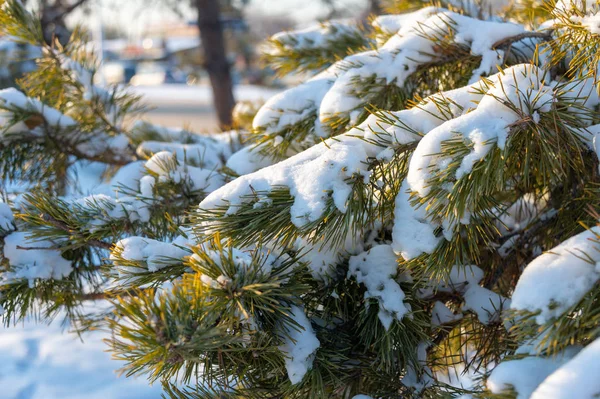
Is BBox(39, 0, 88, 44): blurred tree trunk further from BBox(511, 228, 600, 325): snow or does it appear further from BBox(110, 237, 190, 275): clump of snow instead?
BBox(511, 228, 600, 325): snow

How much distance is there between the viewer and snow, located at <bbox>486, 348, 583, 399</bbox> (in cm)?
74

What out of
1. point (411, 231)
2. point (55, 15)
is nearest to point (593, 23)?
point (411, 231)

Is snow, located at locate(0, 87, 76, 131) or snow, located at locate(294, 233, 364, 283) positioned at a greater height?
snow, located at locate(0, 87, 76, 131)

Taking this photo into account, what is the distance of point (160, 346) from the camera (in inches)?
28.8

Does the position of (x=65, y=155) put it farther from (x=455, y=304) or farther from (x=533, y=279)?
(x=533, y=279)

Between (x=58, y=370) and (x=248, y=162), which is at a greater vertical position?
(x=248, y=162)

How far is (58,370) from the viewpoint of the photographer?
2.89 m

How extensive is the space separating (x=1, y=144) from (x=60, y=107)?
0.87 feet

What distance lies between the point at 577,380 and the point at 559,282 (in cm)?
14

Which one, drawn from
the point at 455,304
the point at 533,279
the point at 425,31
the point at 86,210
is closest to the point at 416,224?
the point at 533,279

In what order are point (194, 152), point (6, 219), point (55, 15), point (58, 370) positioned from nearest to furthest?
point (6, 219) → point (194, 152) → point (58, 370) → point (55, 15)

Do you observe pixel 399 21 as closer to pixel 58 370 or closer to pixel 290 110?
pixel 290 110

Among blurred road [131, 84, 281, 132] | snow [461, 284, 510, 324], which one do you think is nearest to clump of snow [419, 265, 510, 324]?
snow [461, 284, 510, 324]

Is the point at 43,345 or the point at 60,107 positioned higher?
the point at 60,107
